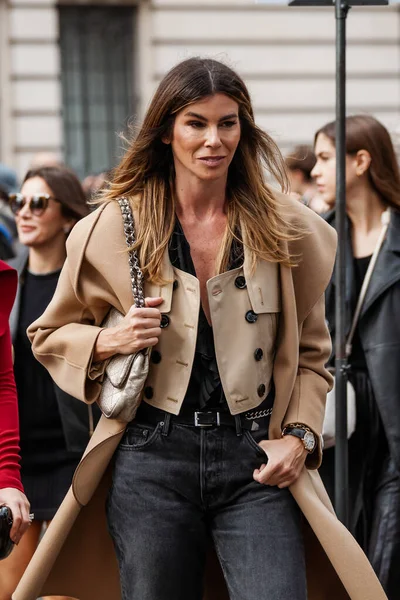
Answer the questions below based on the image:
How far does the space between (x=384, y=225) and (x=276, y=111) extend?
11055mm

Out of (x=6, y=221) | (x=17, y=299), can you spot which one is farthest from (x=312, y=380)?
(x=6, y=221)

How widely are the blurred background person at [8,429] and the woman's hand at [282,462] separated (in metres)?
0.71

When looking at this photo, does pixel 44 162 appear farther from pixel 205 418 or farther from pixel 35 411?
pixel 205 418

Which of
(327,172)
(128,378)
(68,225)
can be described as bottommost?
(128,378)

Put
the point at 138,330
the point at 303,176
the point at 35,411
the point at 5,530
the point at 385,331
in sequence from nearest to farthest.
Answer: the point at 5,530 → the point at 138,330 → the point at 385,331 → the point at 35,411 → the point at 303,176

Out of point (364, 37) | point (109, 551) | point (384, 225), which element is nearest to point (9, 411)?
point (109, 551)

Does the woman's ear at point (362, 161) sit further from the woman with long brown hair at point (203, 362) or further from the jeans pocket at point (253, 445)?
the jeans pocket at point (253, 445)

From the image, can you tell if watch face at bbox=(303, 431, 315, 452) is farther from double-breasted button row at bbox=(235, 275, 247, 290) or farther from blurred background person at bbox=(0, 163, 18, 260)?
blurred background person at bbox=(0, 163, 18, 260)

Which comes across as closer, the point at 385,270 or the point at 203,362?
the point at 203,362

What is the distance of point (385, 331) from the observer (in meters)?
5.59

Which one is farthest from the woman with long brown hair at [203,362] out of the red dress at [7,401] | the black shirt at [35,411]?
the black shirt at [35,411]

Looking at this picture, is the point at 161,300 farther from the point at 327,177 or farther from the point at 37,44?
the point at 37,44

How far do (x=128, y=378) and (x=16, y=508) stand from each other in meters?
0.52

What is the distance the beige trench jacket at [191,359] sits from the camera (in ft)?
13.1
